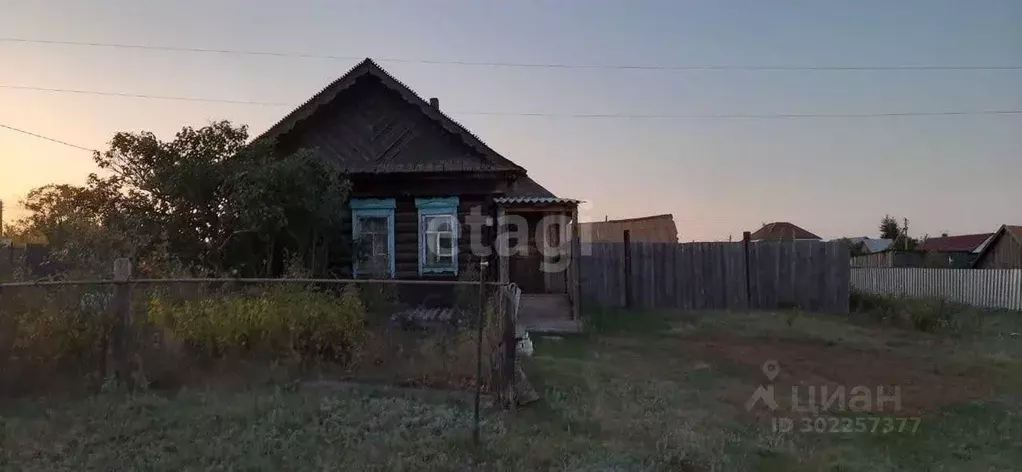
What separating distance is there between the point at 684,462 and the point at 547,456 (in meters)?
1.03

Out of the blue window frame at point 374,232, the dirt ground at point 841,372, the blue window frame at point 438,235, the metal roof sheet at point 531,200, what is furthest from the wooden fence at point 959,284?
the blue window frame at point 374,232

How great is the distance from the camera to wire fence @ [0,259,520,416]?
6723mm

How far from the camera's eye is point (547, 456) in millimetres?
5180

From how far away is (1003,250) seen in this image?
31.4 metres

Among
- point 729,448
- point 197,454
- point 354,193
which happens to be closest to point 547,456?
point 729,448

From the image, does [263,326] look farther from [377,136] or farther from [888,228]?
[888,228]

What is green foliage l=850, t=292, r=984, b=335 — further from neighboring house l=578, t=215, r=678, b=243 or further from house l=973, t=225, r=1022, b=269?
house l=973, t=225, r=1022, b=269

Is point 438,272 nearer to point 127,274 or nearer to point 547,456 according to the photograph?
point 127,274

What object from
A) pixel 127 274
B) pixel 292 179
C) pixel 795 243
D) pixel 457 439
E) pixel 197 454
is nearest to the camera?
pixel 197 454

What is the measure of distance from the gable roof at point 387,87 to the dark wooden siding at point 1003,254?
2566 cm

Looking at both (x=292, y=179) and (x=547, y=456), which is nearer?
(x=547, y=456)

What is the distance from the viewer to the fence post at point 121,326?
6949mm

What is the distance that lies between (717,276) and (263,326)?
1198 centimetres

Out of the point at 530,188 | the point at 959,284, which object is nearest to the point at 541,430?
the point at 530,188
